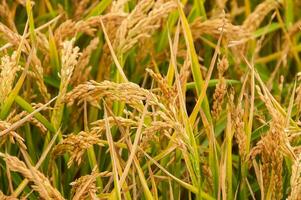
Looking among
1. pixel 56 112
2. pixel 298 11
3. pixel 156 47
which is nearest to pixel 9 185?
pixel 56 112

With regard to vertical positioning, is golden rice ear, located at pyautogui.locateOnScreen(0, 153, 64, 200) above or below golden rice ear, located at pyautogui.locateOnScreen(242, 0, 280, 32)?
below

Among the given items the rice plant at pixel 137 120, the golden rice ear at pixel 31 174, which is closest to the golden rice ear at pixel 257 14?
the rice plant at pixel 137 120

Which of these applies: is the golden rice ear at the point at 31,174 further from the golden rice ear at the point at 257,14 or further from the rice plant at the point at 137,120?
the golden rice ear at the point at 257,14

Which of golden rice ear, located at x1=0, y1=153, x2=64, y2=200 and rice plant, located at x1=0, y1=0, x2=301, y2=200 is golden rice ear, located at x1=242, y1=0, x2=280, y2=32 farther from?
golden rice ear, located at x1=0, y1=153, x2=64, y2=200

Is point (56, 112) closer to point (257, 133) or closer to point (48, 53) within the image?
point (48, 53)

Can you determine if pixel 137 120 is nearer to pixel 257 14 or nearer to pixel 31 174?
pixel 31 174

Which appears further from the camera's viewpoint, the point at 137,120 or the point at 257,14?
the point at 257,14

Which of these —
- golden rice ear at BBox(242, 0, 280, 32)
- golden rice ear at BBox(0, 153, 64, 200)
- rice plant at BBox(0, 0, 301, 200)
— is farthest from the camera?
golden rice ear at BBox(242, 0, 280, 32)

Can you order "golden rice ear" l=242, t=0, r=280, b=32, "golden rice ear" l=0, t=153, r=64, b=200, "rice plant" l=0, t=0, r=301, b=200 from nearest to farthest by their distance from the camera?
1. "golden rice ear" l=0, t=153, r=64, b=200
2. "rice plant" l=0, t=0, r=301, b=200
3. "golden rice ear" l=242, t=0, r=280, b=32

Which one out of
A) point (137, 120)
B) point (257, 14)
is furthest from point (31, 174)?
point (257, 14)

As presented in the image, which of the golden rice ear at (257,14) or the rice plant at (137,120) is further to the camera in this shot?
the golden rice ear at (257,14)

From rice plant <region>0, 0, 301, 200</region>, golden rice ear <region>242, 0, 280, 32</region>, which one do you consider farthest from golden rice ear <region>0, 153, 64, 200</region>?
golden rice ear <region>242, 0, 280, 32</region>
